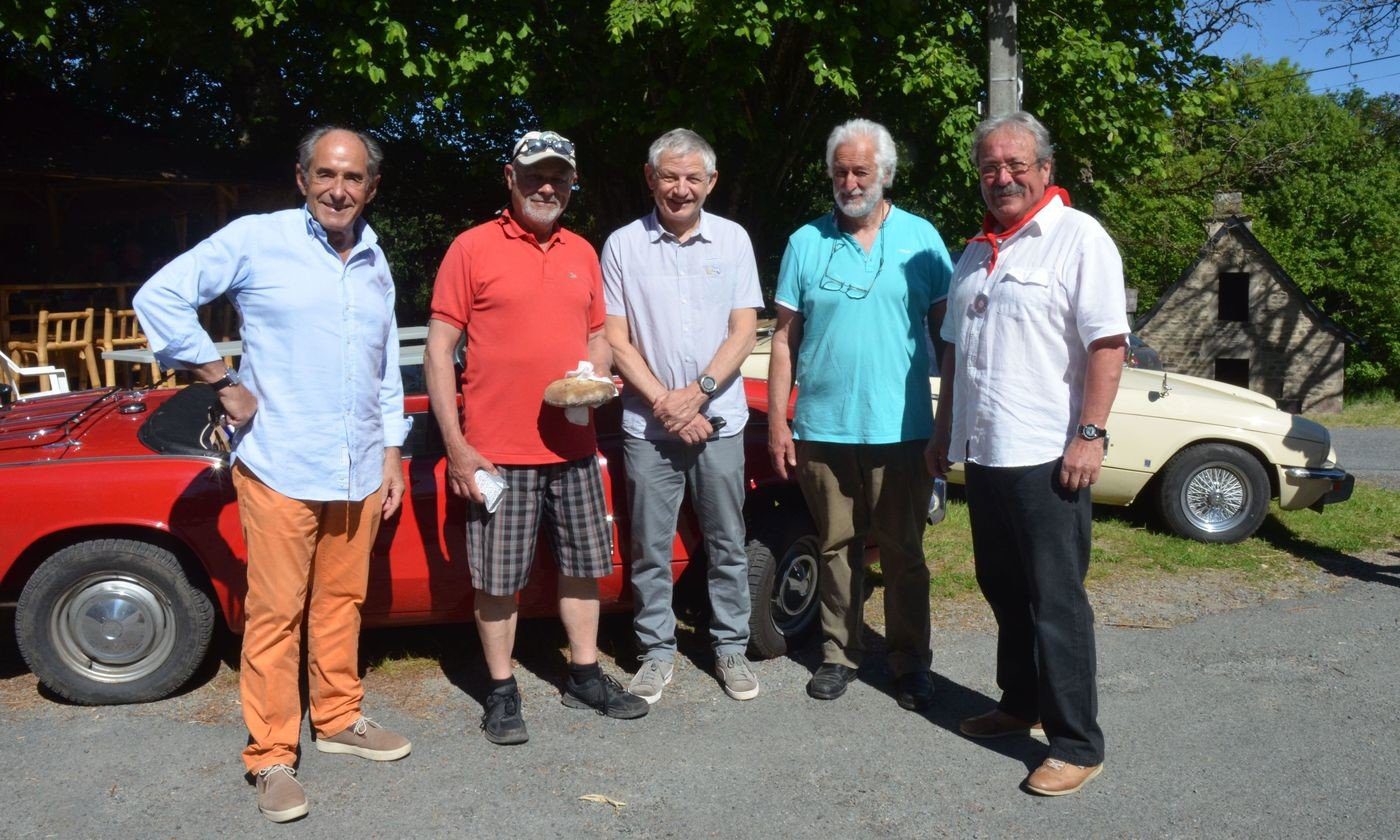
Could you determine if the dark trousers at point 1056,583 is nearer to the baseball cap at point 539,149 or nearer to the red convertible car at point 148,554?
the red convertible car at point 148,554

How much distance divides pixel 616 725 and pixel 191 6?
10.3 m

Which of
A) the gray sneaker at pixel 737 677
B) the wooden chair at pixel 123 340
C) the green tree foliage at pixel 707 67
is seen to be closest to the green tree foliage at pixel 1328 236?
the green tree foliage at pixel 707 67

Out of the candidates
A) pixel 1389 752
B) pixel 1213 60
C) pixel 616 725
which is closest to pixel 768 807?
pixel 616 725

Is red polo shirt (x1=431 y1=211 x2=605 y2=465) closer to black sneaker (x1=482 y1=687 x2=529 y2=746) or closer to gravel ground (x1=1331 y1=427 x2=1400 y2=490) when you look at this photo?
black sneaker (x1=482 y1=687 x2=529 y2=746)

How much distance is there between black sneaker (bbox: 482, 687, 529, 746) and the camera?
4055 mm

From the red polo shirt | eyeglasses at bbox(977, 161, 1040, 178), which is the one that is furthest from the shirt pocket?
the red polo shirt

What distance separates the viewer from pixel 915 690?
14.5 ft

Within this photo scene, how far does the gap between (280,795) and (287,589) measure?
1.97ft

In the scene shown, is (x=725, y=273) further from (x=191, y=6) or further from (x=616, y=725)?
(x=191, y=6)

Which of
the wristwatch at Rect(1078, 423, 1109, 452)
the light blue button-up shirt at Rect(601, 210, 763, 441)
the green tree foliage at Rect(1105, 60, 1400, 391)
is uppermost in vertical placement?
the green tree foliage at Rect(1105, 60, 1400, 391)

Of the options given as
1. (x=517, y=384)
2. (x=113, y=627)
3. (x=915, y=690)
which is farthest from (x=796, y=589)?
(x=113, y=627)

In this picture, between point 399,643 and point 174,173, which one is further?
point 174,173

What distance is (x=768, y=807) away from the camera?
141 inches

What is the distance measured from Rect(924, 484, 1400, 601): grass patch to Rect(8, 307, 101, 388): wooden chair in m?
7.93
